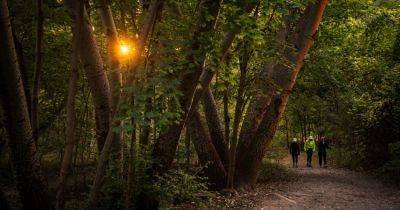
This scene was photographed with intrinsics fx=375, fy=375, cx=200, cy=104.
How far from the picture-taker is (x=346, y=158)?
16.4 metres

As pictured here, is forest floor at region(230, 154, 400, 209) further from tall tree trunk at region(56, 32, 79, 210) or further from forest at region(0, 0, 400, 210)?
tall tree trunk at region(56, 32, 79, 210)

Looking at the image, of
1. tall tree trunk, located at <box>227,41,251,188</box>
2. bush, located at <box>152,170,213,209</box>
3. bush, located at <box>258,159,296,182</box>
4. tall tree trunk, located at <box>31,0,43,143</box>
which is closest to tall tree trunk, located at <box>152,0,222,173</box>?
bush, located at <box>152,170,213,209</box>

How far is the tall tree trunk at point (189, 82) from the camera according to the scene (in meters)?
5.28

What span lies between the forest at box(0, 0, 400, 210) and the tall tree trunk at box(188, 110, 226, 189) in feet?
0.09

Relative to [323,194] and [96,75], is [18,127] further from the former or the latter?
[323,194]

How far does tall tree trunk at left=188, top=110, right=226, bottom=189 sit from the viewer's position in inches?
384

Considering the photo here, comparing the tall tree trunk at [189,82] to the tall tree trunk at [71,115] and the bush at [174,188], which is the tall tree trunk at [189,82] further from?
the tall tree trunk at [71,115]

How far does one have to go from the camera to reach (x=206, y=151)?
9.81m

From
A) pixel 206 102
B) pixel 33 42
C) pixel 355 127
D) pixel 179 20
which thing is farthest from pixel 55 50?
pixel 355 127

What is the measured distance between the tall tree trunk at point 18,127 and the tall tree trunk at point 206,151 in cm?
460

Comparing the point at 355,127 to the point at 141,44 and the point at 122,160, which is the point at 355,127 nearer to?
the point at 122,160

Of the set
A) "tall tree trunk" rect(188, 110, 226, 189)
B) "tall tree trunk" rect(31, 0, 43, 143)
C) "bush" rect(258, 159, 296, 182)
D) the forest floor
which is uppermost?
"tall tree trunk" rect(31, 0, 43, 143)

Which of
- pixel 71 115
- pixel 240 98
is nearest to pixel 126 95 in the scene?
pixel 71 115

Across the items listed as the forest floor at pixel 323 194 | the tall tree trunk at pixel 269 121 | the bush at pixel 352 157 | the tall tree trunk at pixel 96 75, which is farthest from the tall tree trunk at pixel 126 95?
the bush at pixel 352 157
